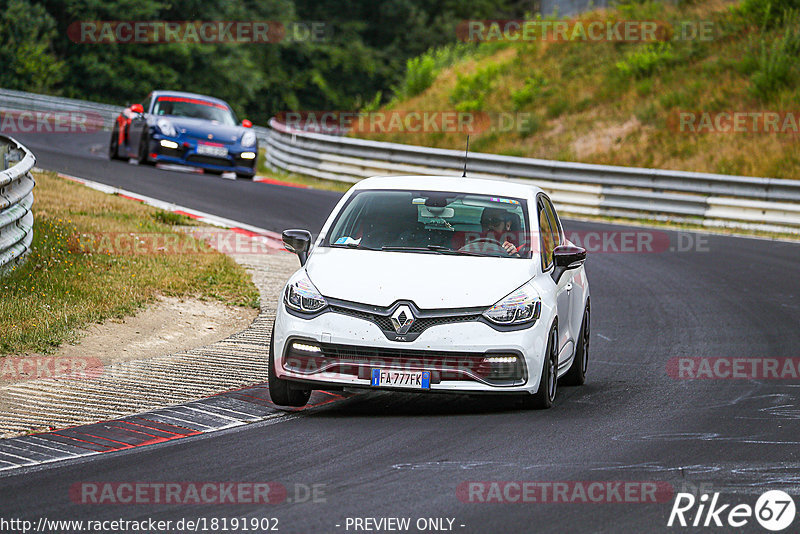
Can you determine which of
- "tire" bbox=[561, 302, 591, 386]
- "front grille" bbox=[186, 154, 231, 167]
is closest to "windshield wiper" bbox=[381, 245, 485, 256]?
"tire" bbox=[561, 302, 591, 386]

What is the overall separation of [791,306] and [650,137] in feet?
51.1

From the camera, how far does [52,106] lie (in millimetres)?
43000

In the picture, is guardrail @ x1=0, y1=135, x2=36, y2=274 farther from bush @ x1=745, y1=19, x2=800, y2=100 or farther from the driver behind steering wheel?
bush @ x1=745, y1=19, x2=800, y2=100

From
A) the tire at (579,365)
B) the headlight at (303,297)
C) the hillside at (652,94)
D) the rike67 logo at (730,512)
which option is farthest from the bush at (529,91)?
the rike67 logo at (730,512)

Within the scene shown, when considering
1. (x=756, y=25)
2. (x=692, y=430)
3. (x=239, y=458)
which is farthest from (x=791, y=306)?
(x=756, y=25)

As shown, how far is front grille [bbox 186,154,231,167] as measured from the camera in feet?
82.0

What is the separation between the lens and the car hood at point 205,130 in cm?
2480

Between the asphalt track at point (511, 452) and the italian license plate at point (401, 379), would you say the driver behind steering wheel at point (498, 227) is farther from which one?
the italian license plate at point (401, 379)

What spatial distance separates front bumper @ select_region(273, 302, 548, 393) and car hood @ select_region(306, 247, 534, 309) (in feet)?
0.59

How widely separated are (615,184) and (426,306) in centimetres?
1673

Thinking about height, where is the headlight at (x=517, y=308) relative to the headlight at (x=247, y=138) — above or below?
below

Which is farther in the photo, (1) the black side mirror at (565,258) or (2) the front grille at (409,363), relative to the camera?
(1) the black side mirror at (565,258)

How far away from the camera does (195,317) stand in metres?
12.0

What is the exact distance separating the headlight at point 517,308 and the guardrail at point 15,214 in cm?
554
